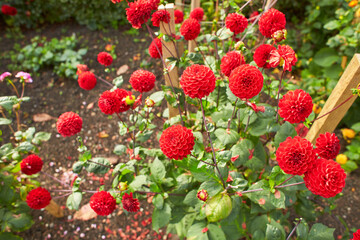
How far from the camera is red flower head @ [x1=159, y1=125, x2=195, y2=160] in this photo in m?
1.04

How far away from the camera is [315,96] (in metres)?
2.64

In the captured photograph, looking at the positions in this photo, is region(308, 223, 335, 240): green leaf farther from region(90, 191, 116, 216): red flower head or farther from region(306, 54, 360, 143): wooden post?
region(90, 191, 116, 216): red flower head

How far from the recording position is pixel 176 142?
103 cm

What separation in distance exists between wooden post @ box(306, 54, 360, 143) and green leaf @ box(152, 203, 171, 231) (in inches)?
40.5

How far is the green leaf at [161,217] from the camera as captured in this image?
4.73 feet

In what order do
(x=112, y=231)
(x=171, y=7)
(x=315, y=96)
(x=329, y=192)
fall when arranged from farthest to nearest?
(x=315, y=96) < (x=112, y=231) < (x=171, y=7) < (x=329, y=192)

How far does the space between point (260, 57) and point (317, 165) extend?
582 millimetres

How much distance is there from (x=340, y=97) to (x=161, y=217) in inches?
46.5

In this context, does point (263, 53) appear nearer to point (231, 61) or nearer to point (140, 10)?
point (231, 61)

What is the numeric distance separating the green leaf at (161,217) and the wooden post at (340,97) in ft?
3.38

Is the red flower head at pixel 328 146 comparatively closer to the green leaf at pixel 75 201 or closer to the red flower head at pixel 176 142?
the red flower head at pixel 176 142

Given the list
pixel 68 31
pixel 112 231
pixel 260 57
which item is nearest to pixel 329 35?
pixel 260 57

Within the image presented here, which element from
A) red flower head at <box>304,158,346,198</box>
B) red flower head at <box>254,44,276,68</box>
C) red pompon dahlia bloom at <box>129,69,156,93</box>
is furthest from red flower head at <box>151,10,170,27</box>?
red flower head at <box>304,158,346,198</box>

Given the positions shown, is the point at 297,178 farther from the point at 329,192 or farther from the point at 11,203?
the point at 11,203
